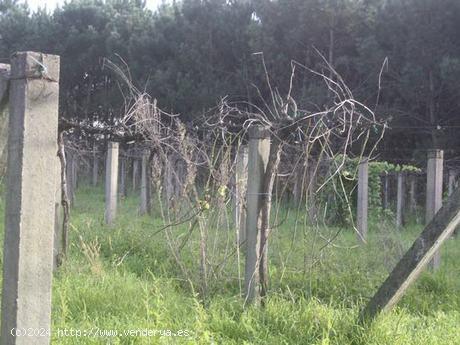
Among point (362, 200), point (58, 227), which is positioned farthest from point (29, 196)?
point (362, 200)

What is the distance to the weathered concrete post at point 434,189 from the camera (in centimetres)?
684

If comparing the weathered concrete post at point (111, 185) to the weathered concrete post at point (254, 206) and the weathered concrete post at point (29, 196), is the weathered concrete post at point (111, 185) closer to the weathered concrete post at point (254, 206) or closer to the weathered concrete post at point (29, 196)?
the weathered concrete post at point (254, 206)

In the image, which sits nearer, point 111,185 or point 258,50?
point 111,185

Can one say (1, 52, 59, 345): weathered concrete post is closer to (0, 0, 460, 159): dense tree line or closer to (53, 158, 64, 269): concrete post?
(53, 158, 64, 269): concrete post

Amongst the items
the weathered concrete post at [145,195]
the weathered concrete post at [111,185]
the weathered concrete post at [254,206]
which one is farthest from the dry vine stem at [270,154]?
the weathered concrete post at [145,195]

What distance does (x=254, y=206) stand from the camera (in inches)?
174

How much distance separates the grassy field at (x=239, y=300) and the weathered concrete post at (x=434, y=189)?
17.7 inches

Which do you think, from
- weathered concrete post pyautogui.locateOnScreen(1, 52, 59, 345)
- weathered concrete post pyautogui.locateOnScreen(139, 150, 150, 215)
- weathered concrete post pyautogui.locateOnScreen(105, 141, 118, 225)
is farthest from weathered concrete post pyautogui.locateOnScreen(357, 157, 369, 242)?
weathered concrete post pyautogui.locateOnScreen(1, 52, 59, 345)

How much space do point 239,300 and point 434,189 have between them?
3.49 m

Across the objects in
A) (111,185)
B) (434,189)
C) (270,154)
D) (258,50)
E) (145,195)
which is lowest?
(145,195)

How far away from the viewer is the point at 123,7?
27.9 m

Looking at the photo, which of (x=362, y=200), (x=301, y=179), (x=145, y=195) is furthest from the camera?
(x=145, y=195)

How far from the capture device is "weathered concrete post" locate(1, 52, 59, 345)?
2.42m

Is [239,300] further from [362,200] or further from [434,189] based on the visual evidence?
[362,200]
